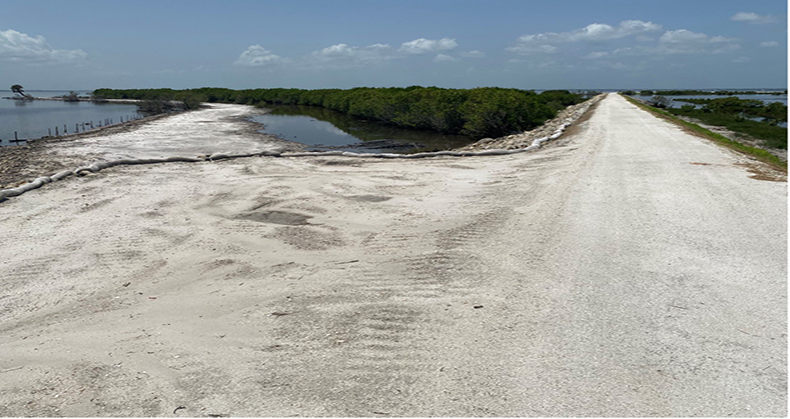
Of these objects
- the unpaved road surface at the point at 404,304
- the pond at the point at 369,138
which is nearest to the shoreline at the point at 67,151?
the pond at the point at 369,138

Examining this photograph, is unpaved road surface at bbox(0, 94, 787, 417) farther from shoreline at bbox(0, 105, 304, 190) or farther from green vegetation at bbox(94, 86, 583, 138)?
green vegetation at bbox(94, 86, 583, 138)

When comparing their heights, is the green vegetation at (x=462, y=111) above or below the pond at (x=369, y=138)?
above

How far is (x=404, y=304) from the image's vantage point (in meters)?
5.64

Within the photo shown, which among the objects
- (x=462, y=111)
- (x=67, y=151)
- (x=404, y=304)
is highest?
(x=462, y=111)

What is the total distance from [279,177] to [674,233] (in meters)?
10.1

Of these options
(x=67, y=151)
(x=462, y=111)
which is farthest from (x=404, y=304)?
(x=462, y=111)

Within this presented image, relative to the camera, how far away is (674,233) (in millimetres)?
8086

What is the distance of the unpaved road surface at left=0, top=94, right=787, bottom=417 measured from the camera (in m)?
4.08

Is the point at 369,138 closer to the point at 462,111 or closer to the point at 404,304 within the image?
the point at 462,111

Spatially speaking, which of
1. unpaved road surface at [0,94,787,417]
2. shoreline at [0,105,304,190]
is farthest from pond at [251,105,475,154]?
unpaved road surface at [0,94,787,417]

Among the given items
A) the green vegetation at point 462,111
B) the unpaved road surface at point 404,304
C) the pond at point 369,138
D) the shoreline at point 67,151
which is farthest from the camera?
the green vegetation at point 462,111

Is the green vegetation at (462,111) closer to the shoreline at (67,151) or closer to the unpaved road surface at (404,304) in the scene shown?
the shoreline at (67,151)

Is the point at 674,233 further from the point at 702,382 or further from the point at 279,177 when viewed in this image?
the point at 279,177

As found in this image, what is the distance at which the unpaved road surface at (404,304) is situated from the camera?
13.4 feet
